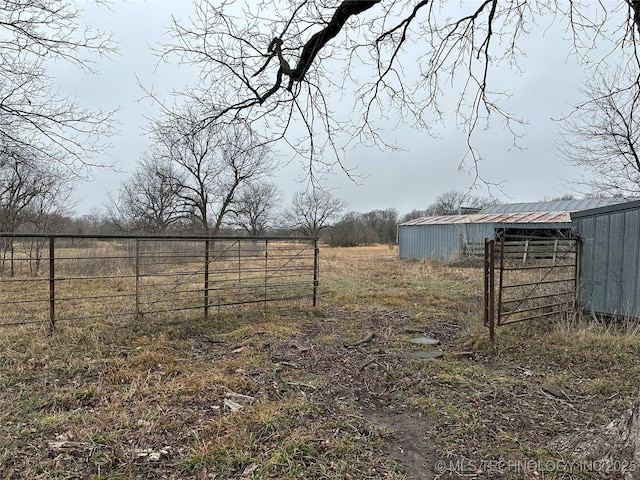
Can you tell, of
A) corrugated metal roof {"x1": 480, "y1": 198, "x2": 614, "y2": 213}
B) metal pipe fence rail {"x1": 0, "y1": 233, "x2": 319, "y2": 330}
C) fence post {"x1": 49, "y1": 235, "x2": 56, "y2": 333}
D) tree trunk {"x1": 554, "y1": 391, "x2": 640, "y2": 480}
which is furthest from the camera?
corrugated metal roof {"x1": 480, "y1": 198, "x2": 614, "y2": 213}

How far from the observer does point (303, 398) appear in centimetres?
375

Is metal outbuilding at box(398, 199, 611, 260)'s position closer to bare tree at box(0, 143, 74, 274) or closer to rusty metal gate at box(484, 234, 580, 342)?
rusty metal gate at box(484, 234, 580, 342)

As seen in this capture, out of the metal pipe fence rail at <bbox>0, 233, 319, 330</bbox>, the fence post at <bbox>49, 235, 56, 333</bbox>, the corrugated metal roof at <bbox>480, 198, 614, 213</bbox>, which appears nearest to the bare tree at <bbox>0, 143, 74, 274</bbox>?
the metal pipe fence rail at <bbox>0, 233, 319, 330</bbox>

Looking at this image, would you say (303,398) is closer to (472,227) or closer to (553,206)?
(472,227)

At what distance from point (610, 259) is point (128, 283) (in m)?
12.3

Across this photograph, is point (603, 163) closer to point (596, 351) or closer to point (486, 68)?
point (596, 351)

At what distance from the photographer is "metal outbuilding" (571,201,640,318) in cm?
630

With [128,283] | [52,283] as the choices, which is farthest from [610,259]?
[128,283]

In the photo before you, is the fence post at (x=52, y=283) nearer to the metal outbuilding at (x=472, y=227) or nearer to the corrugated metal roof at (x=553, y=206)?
the metal outbuilding at (x=472, y=227)

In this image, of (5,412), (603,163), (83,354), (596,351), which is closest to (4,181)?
(83,354)

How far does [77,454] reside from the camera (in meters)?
2.76

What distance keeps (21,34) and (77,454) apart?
4040mm

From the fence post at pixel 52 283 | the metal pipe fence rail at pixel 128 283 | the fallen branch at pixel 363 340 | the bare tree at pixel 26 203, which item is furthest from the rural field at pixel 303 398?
the bare tree at pixel 26 203

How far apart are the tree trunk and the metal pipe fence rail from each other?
16.9 ft
